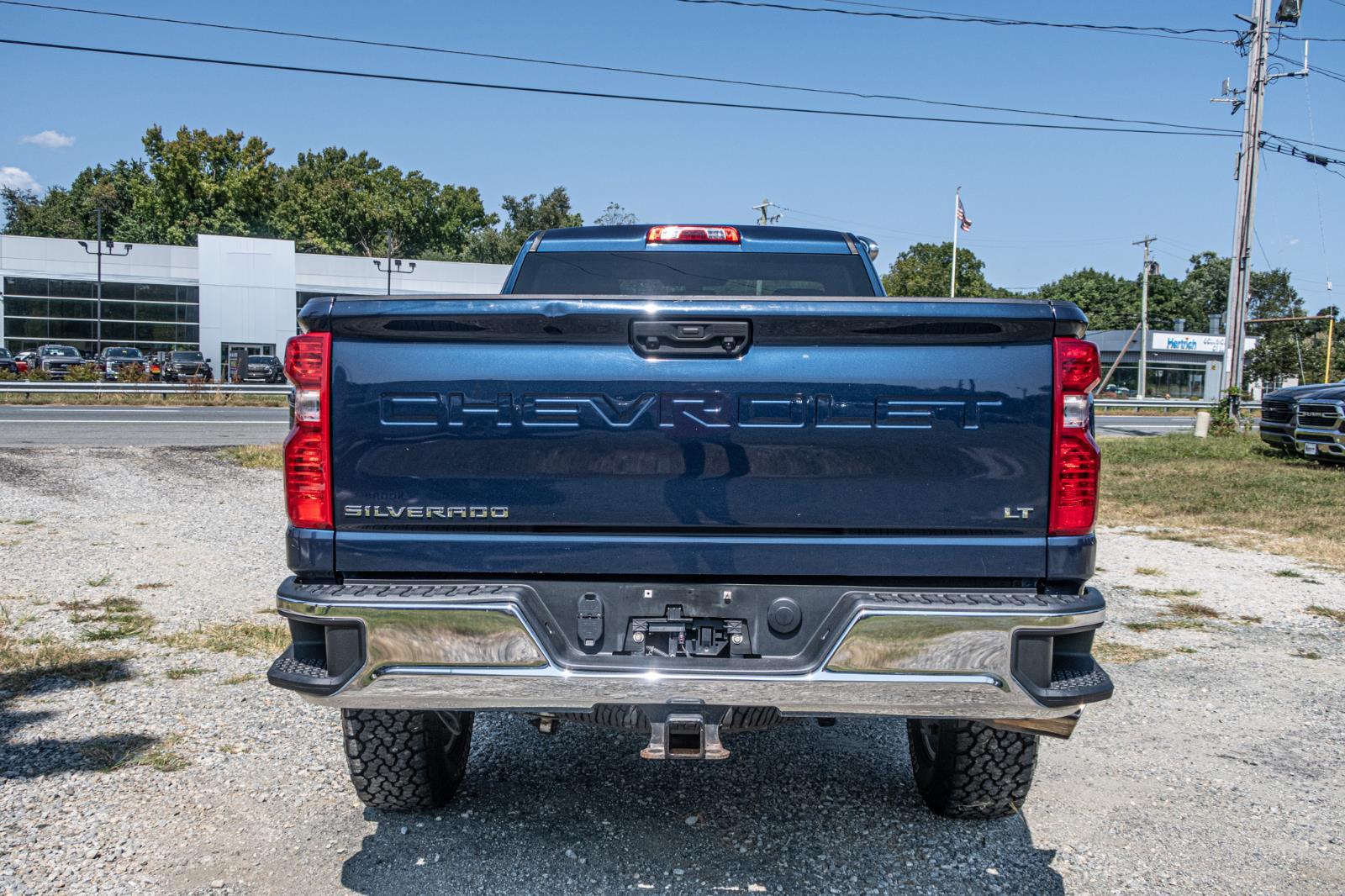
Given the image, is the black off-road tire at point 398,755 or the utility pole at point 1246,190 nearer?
the black off-road tire at point 398,755

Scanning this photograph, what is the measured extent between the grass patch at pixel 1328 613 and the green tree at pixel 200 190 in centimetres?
8951

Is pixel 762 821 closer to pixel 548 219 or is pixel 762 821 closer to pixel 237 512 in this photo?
pixel 237 512

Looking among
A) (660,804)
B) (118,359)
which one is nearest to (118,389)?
(118,359)

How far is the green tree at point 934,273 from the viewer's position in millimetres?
85500

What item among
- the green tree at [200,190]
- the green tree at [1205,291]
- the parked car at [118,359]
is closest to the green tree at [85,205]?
the green tree at [200,190]

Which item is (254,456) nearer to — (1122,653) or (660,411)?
(1122,653)

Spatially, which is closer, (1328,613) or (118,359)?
(1328,613)

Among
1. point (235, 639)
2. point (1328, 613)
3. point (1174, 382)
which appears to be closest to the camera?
point (235, 639)

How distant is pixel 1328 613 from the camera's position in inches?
284

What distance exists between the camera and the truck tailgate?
111 inches

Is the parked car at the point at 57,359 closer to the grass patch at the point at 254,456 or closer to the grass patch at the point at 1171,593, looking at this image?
the grass patch at the point at 254,456

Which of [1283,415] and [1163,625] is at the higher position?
[1283,415]

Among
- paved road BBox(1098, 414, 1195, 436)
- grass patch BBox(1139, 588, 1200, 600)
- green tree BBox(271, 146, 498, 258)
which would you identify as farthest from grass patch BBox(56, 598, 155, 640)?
green tree BBox(271, 146, 498, 258)

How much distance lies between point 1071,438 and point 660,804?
2.10 meters
